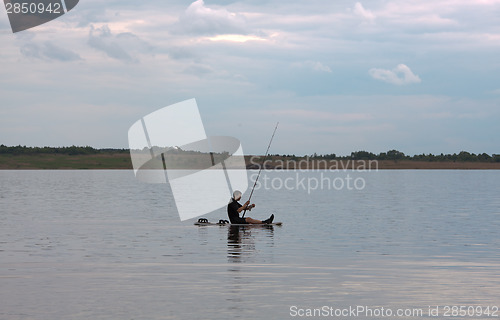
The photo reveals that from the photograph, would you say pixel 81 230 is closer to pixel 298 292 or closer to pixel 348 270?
pixel 348 270

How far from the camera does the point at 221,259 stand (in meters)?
20.6

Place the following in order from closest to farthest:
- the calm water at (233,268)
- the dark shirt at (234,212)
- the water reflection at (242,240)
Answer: the calm water at (233,268) < the water reflection at (242,240) < the dark shirt at (234,212)

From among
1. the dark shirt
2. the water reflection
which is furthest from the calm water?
the dark shirt

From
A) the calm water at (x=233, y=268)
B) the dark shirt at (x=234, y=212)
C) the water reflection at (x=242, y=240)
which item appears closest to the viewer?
the calm water at (x=233, y=268)

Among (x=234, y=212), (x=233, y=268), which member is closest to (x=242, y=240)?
(x=234, y=212)

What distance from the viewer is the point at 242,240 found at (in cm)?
2653

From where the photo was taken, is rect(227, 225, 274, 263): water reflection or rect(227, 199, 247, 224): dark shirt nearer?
rect(227, 225, 274, 263): water reflection

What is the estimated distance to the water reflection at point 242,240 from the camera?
21531 mm

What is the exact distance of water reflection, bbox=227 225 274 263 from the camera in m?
21.5

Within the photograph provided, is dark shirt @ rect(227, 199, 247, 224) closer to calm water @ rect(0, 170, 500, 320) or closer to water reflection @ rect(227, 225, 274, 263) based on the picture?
water reflection @ rect(227, 225, 274, 263)

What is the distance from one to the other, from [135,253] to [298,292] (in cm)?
873

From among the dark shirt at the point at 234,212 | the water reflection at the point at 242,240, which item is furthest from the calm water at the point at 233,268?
the dark shirt at the point at 234,212

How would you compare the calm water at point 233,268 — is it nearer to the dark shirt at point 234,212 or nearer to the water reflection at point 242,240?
the water reflection at point 242,240

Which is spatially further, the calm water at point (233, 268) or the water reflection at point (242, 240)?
→ the water reflection at point (242, 240)
